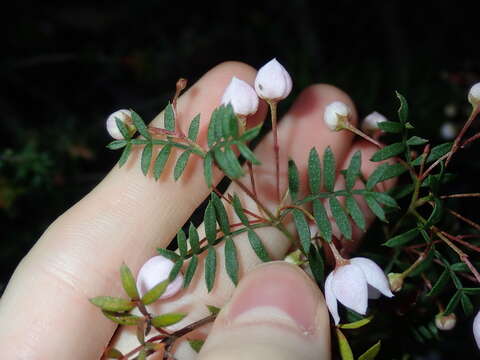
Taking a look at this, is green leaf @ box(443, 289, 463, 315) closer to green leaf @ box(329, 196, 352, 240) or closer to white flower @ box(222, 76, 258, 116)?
green leaf @ box(329, 196, 352, 240)

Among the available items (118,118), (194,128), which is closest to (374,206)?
(194,128)

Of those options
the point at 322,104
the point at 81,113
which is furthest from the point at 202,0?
the point at 322,104

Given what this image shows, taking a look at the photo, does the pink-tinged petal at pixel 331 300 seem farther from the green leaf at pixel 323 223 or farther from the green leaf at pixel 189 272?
the green leaf at pixel 189 272

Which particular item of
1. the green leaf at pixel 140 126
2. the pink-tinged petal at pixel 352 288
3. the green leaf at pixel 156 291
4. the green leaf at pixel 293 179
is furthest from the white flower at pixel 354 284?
the green leaf at pixel 140 126

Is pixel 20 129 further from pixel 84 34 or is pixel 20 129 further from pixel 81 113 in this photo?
pixel 84 34

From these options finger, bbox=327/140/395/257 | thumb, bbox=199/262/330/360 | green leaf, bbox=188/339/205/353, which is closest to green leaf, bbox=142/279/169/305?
thumb, bbox=199/262/330/360

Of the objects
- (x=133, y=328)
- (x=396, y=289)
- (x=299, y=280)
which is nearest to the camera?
(x=299, y=280)

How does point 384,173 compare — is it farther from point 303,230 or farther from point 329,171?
point 303,230
